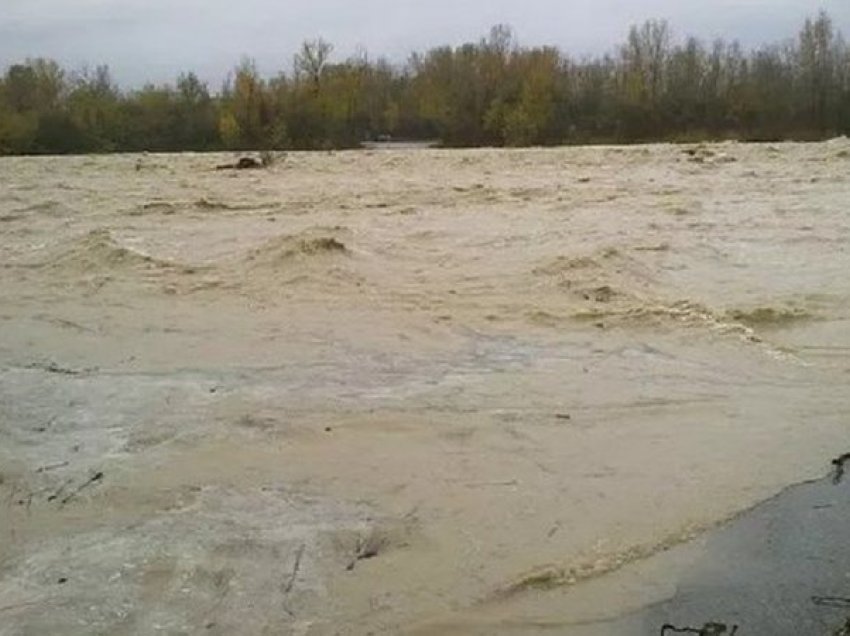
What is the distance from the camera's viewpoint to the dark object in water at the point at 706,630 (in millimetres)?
4199

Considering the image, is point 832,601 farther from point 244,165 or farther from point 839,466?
point 244,165

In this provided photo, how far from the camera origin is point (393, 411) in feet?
24.0

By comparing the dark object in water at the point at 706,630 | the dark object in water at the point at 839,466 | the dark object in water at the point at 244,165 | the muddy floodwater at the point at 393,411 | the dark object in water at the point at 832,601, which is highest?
the dark object in water at the point at 244,165

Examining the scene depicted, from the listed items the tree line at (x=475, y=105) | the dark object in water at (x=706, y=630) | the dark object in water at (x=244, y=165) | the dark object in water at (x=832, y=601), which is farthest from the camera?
the tree line at (x=475, y=105)

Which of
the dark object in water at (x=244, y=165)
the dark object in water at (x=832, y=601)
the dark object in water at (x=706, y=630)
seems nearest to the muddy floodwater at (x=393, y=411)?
the dark object in water at (x=706, y=630)

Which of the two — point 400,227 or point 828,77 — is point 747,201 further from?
point 828,77

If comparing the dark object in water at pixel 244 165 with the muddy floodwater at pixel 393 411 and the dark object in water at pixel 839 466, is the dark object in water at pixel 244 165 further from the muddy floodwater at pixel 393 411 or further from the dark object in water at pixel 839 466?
the dark object in water at pixel 839 466

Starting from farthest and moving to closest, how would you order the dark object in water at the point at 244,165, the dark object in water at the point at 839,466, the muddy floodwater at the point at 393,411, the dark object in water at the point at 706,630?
the dark object in water at the point at 244,165 < the dark object in water at the point at 839,466 < the muddy floodwater at the point at 393,411 < the dark object in water at the point at 706,630

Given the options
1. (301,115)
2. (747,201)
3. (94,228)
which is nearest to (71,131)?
(301,115)

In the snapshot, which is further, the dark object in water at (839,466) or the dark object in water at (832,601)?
the dark object in water at (839,466)

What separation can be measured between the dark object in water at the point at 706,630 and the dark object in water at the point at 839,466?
1.91 meters

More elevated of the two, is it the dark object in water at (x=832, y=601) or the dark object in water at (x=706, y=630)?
the dark object in water at (x=832, y=601)

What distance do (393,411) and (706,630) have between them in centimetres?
341

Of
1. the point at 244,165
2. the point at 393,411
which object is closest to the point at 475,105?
the point at 244,165
